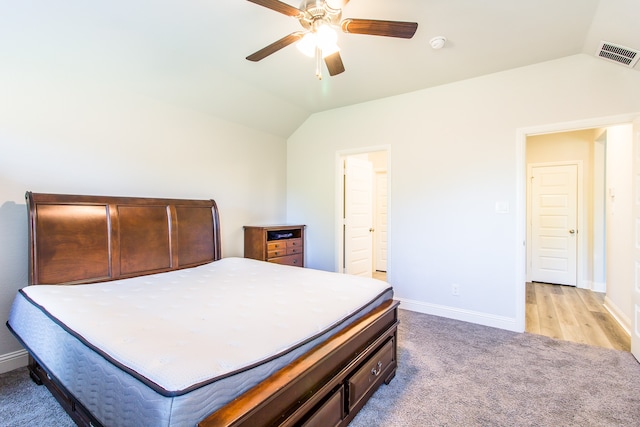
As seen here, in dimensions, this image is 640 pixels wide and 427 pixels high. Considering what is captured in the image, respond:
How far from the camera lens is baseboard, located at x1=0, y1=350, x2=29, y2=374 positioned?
232cm

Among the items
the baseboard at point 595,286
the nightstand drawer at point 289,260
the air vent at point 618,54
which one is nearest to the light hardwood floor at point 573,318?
the baseboard at point 595,286

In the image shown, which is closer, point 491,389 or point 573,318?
point 491,389

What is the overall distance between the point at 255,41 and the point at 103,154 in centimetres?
181

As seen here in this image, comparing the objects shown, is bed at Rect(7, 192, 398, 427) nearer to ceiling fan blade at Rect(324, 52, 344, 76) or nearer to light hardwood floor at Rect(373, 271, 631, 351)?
ceiling fan blade at Rect(324, 52, 344, 76)

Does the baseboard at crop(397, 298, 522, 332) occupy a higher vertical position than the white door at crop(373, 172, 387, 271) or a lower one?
lower

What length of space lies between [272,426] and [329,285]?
118 cm

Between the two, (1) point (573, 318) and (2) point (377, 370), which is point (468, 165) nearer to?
(1) point (573, 318)

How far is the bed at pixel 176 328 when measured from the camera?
3.52 ft

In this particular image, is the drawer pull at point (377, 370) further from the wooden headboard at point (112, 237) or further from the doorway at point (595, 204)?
the doorway at point (595, 204)

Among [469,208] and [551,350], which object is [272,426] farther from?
[469,208]

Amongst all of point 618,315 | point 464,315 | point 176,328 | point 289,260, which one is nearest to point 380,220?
point 289,260

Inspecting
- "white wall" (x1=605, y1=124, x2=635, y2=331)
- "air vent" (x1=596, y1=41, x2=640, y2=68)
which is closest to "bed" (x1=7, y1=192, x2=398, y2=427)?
"air vent" (x1=596, y1=41, x2=640, y2=68)

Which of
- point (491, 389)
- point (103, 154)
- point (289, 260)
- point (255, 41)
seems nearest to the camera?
point (491, 389)

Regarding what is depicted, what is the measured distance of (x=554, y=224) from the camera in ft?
16.8
